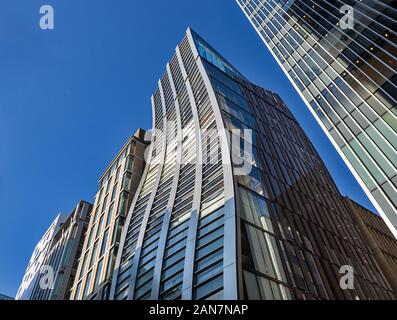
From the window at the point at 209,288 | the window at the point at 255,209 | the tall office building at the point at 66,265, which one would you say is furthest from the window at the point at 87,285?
the window at the point at 255,209

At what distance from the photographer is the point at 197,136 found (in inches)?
1601

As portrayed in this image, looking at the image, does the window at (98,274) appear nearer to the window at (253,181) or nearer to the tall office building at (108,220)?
the tall office building at (108,220)

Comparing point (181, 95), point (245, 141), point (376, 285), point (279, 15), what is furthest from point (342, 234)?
point (181, 95)

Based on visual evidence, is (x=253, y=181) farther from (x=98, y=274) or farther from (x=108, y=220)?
(x=108, y=220)

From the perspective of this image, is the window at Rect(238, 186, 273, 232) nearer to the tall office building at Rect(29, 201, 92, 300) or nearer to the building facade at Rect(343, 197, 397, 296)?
the building facade at Rect(343, 197, 397, 296)

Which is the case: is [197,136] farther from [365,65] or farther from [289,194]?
[365,65]

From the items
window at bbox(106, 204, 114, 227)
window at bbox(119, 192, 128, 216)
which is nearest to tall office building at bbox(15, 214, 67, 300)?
window at bbox(106, 204, 114, 227)

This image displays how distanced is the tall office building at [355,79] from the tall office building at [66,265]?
4150 centimetres

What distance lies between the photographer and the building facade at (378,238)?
47750 millimetres

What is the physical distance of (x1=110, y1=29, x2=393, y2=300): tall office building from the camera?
72.3 ft

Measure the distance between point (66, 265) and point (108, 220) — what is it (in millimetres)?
15458

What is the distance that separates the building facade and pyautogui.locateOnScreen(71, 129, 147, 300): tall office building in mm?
34308

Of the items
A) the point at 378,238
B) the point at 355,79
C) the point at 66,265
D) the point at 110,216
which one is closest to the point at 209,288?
the point at 355,79
